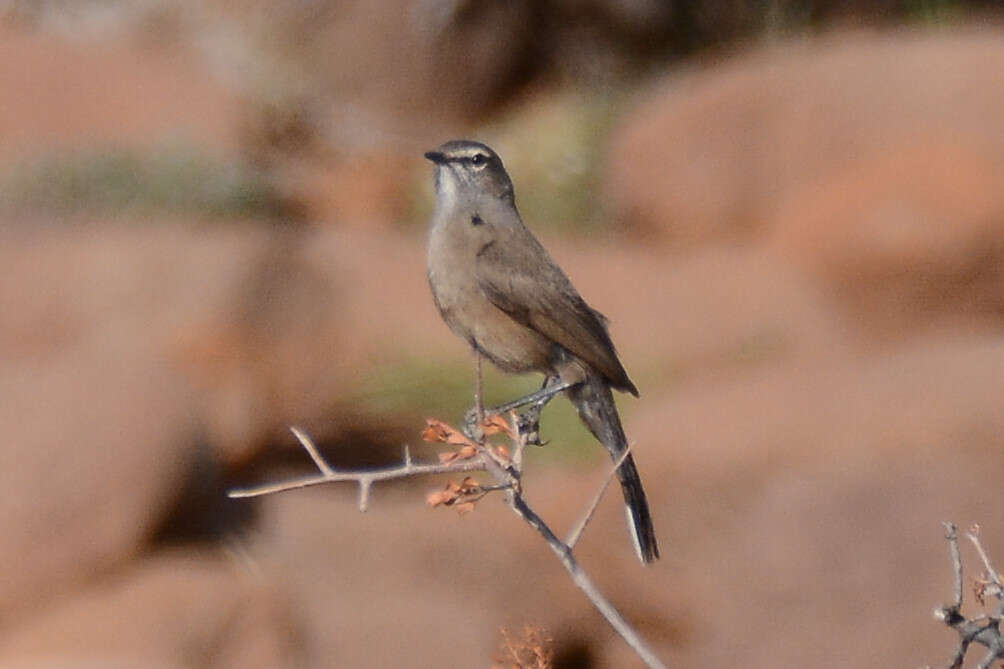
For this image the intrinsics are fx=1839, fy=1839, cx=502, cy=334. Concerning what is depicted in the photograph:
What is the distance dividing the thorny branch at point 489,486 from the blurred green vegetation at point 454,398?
9116mm

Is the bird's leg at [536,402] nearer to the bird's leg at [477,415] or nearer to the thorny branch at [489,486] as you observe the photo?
the bird's leg at [477,415]

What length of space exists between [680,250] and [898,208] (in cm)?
229

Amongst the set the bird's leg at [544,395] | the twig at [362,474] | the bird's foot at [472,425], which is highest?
the twig at [362,474]

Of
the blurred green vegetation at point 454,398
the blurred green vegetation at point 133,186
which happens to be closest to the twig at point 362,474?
the blurred green vegetation at point 454,398

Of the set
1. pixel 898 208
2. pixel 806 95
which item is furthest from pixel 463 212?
pixel 806 95

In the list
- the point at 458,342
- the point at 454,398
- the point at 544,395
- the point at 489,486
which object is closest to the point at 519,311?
the point at 544,395

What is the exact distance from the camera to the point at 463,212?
20.7 ft

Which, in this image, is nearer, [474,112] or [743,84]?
[743,84]

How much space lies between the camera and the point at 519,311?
600 cm

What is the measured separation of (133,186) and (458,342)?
3922 millimetres

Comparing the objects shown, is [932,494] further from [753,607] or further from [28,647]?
[28,647]

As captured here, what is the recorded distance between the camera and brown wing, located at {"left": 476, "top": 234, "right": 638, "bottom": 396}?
6.00 meters

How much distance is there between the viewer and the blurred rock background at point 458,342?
31.9 feet

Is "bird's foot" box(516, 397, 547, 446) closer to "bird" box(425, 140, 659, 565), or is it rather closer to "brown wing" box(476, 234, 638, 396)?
"bird" box(425, 140, 659, 565)
